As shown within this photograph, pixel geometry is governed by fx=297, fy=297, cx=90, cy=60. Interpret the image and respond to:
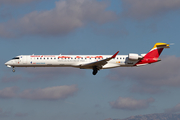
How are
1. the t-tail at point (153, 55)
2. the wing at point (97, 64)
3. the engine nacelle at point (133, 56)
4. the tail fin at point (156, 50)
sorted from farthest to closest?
1. the tail fin at point (156, 50)
2. the t-tail at point (153, 55)
3. the engine nacelle at point (133, 56)
4. the wing at point (97, 64)

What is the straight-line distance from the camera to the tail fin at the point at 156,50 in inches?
2192

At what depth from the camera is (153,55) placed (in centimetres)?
5578

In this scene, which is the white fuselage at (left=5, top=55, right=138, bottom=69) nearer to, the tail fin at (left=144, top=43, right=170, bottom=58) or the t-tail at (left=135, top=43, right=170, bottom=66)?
the t-tail at (left=135, top=43, right=170, bottom=66)

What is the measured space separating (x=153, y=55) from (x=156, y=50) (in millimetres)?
1291

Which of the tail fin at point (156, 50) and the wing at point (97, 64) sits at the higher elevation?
the tail fin at point (156, 50)

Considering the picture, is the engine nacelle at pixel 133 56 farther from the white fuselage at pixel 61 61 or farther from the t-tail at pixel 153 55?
the t-tail at pixel 153 55

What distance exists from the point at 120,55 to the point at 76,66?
8.45 m

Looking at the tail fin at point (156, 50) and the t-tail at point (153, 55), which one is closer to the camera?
the t-tail at point (153, 55)

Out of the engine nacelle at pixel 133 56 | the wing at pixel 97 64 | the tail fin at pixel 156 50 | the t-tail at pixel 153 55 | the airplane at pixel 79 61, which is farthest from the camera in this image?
the tail fin at pixel 156 50

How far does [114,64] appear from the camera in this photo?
54031 millimetres

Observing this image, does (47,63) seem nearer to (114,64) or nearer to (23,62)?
(23,62)

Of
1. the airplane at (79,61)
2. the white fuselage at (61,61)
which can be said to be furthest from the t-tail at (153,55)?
the white fuselage at (61,61)

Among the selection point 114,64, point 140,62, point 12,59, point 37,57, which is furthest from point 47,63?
point 140,62

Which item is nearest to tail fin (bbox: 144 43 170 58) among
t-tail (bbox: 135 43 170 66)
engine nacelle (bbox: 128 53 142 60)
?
t-tail (bbox: 135 43 170 66)
